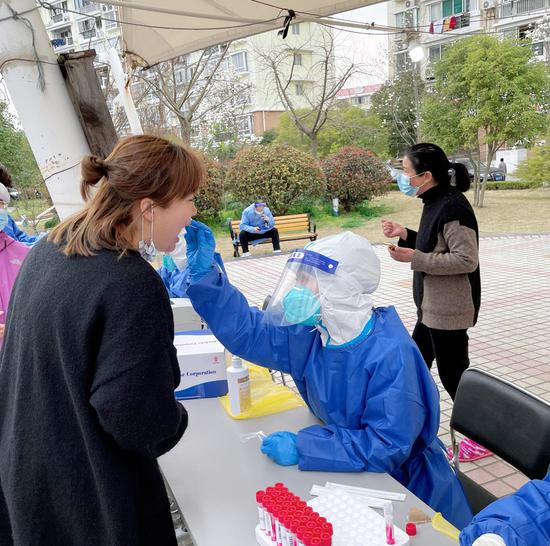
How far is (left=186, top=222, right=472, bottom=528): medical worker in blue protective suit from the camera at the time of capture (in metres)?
1.40

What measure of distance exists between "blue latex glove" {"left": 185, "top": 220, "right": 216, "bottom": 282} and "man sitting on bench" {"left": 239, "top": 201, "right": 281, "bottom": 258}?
25.0ft

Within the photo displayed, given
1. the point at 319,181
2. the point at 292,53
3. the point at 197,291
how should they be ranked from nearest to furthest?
the point at 197,291, the point at 319,181, the point at 292,53

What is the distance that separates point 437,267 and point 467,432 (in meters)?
0.93

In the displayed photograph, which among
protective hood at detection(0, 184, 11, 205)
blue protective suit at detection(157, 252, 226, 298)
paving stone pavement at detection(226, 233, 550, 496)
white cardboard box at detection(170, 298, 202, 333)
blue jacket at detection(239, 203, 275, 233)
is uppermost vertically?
protective hood at detection(0, 184, 11, 205)

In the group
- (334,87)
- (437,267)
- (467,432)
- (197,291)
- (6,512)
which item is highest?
(334,87)

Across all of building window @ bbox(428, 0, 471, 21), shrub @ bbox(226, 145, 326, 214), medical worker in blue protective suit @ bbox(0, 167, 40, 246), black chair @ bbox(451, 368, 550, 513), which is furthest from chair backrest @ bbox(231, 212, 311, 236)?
building window @ bbox(428, 0, 471, 21)

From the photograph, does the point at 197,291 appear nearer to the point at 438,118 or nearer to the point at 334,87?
the point at 438,118

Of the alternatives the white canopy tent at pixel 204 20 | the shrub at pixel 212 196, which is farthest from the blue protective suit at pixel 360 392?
the shrub at pixel 212 196

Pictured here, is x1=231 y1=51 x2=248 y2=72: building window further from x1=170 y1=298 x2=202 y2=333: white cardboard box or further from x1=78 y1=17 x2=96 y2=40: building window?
x1=170 y1=298 x2=202 y2=333: white cardboard box

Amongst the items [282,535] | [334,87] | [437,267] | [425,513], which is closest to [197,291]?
[282,535]

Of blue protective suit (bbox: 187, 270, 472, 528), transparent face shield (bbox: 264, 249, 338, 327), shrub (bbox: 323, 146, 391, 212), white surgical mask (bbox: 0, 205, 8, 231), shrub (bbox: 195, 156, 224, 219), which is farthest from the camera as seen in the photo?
shrub (bbox: 323, 146, 391, 212)

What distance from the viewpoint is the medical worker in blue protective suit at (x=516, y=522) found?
83cm

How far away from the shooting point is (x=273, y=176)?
39.7ft

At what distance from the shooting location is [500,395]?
1656mm
